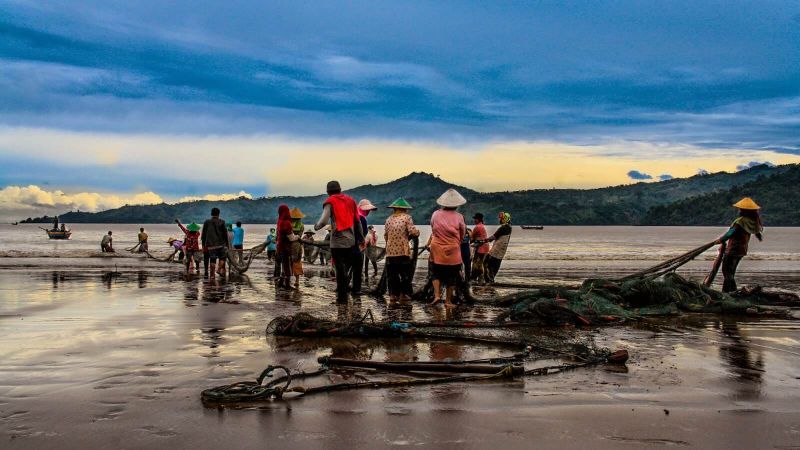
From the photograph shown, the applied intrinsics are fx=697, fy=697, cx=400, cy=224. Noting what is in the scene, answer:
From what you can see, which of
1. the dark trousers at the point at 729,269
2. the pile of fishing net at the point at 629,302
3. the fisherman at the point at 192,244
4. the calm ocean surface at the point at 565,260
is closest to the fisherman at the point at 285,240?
the pile of fishing net at the point at 629,302

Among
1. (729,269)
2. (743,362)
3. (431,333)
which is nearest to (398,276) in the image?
(431,333)

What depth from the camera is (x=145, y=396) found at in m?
5.36

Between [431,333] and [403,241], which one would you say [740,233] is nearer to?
[403,241]

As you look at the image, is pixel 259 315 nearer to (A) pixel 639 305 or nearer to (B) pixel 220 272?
(A) pixel 639 305

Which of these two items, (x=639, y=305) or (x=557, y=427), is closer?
(x=557, y=427)

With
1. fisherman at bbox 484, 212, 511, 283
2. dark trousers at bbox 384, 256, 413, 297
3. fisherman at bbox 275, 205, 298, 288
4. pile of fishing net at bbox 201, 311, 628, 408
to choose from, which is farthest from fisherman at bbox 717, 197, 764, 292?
fisherman at bbox 275, 205, 298, 288

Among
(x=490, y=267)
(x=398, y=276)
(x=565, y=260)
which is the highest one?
(x=398, y=276)

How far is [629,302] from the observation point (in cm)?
1136

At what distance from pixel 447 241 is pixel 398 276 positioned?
5.63 ft

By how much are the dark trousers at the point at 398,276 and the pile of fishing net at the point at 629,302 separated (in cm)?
183

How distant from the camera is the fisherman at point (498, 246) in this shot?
16547mm

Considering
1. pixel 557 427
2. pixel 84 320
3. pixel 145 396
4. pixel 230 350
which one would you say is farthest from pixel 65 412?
pixel 84 320

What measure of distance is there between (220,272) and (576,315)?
1147 cm

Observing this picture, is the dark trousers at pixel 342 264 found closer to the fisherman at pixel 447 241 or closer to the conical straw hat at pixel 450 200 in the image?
A: the fisherman at pixel 447 241
